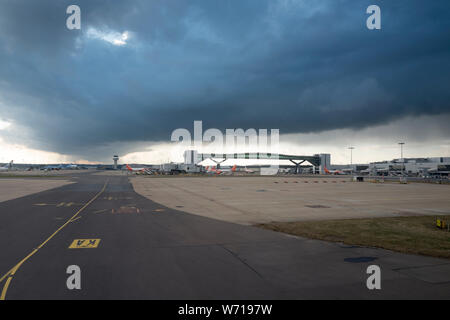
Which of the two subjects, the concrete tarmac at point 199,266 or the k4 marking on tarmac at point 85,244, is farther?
the k4 marking on tarmac at point 85,244

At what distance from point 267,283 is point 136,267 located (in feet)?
15.8

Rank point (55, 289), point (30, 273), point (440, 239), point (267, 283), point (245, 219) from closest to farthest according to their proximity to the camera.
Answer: point (55, 289) < point (267, 283) < point (30, 273) < point (440, 239) < point (245, 219)

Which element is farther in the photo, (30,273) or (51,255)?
(51,255)

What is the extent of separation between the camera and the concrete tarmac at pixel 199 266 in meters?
8.16

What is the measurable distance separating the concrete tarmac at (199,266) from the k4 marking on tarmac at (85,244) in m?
0.32

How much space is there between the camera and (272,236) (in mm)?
15500

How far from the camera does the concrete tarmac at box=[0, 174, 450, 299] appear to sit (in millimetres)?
8156

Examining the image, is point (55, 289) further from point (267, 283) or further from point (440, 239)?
point (440, 239)

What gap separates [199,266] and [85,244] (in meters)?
6.63

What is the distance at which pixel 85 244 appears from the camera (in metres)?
13.6

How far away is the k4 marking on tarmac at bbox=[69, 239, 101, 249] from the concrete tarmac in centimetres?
32

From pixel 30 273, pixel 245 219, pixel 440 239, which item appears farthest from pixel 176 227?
pixel 440 239

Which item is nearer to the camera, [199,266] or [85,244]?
[199,266]
